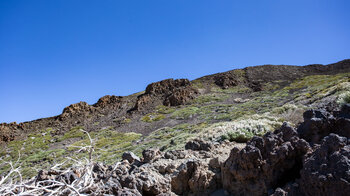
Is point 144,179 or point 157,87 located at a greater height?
point 157,87

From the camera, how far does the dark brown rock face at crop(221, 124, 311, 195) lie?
11.9 ft

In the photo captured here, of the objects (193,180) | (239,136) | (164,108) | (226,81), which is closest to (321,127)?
(193,180)

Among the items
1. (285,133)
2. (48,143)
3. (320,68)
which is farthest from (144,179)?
(320,68)

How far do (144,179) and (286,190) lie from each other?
213 centimetres

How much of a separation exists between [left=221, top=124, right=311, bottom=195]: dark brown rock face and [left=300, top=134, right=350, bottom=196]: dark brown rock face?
47cm

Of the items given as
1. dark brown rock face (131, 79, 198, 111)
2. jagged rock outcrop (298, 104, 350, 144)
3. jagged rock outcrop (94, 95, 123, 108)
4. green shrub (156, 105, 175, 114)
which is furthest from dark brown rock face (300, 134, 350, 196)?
jagged rock outcrop (94, 95, 123, 108)

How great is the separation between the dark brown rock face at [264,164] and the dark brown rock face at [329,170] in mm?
470

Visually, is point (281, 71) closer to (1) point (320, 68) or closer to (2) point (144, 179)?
(1) point (320, 68)

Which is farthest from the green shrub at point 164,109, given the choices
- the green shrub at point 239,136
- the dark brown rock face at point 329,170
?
the dark brown rock face at point 329,170

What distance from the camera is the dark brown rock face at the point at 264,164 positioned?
11.9ft

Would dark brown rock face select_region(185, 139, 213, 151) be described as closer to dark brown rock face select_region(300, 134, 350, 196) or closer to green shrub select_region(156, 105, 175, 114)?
dark brown rock face select_region(300, 134, 350, 196)

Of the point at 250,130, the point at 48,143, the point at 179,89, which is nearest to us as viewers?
the point at 250,130

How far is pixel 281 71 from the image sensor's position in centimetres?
5091

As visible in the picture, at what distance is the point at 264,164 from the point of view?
3.72 m
